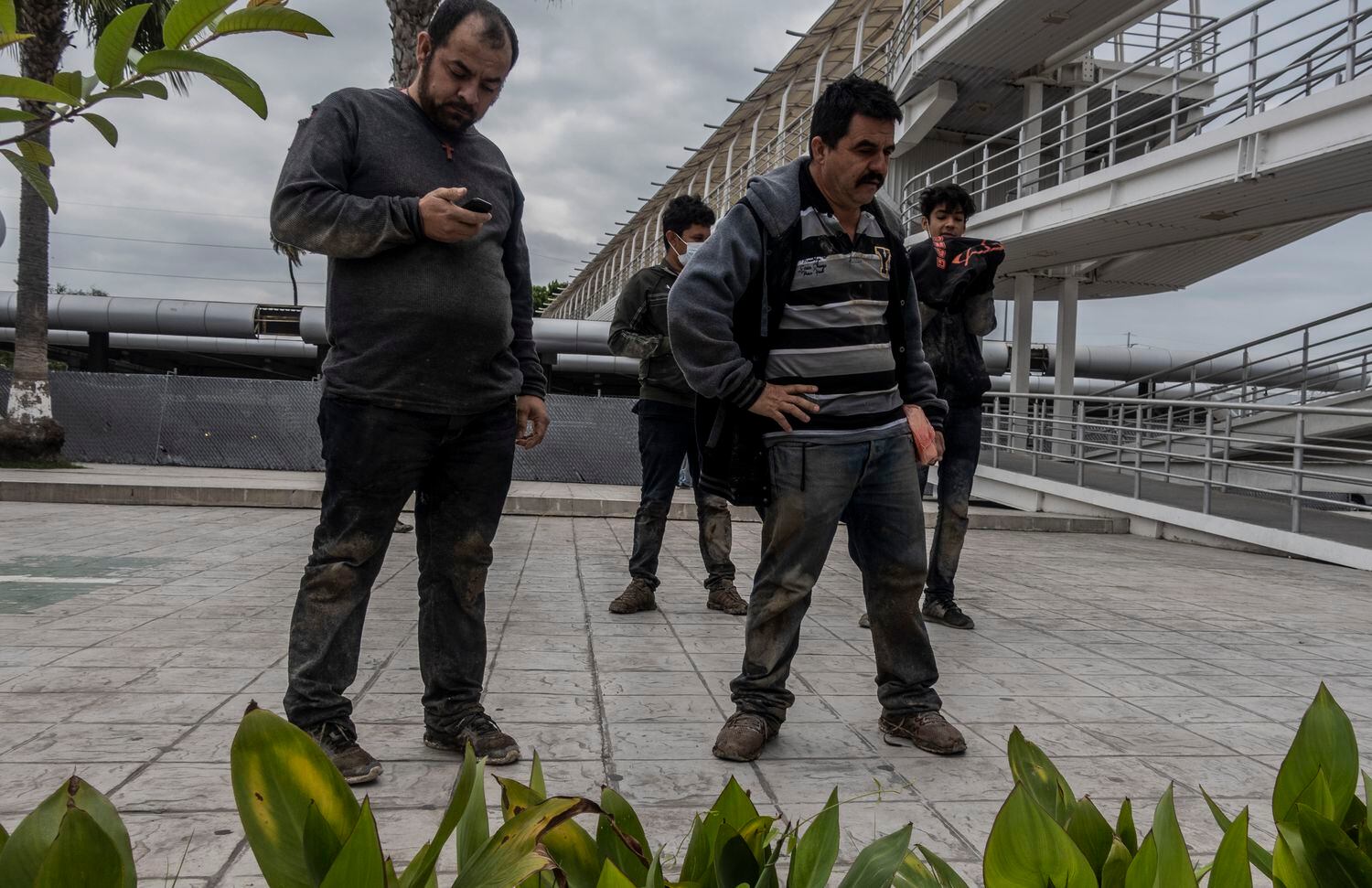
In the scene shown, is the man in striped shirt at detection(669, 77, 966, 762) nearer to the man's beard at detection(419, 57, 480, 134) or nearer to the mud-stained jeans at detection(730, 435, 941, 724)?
the mud-stained jeans at detection(730, 435, 941, 724)

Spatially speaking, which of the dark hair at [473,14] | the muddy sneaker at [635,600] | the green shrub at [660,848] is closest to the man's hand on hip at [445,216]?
the dark hair at [473,14]

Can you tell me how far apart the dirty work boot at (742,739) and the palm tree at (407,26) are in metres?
7.55

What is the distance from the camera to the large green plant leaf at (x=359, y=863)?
0.90 m

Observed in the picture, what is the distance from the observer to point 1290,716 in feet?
11.6

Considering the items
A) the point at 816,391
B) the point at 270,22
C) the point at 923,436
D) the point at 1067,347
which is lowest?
the point at 923,436

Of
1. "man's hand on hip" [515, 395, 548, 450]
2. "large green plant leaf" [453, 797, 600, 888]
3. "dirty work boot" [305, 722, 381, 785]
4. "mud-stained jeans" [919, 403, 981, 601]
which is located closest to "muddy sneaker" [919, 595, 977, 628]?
"mud-stained jeans" [919, 403, 981, 601]

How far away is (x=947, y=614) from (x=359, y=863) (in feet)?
14.7

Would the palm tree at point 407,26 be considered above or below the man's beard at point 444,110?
above

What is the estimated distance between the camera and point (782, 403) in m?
2.92

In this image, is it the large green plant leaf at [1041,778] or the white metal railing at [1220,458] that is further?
the white metal railing at [1220,458]

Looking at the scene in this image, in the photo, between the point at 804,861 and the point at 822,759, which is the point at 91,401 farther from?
the point at 804,861

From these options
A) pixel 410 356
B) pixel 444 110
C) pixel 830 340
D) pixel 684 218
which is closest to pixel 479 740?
pixel 410 356

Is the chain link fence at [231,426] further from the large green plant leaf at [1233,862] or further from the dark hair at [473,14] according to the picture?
the large green plant leaf at [1233,862]

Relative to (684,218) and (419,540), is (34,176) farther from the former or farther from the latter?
(684,218)
